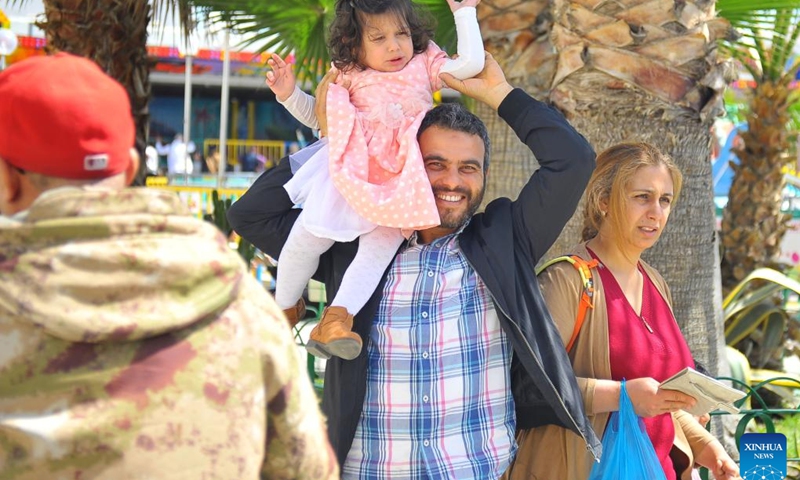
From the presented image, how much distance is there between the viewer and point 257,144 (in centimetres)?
2828

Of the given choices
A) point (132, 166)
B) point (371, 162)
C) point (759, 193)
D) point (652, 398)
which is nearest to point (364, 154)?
point (371, 162)

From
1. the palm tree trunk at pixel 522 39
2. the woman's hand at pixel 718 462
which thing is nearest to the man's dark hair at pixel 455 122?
the woman's hand at pixel 718 462

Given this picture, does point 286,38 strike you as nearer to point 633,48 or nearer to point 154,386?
point 633,48

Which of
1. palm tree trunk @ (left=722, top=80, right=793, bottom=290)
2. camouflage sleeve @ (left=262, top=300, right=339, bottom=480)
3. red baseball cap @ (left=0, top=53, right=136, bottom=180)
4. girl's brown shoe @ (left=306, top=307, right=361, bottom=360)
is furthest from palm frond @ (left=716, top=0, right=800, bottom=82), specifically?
red baseball cap @ (left=0, top=53, right=136, bottom=180)

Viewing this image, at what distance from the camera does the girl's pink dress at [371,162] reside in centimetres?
245

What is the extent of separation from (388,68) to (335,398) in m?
0.98

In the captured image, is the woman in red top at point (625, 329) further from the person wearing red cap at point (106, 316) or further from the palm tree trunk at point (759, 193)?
the palm tree trunk at point (759, 193)

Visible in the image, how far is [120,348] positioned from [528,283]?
1309mm

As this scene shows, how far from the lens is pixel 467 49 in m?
2.58

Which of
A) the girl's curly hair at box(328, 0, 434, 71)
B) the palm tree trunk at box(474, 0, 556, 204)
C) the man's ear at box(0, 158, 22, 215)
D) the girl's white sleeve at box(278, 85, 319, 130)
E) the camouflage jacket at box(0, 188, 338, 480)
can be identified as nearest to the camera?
the camouflage jacket at box(0, 188, 338, 480)

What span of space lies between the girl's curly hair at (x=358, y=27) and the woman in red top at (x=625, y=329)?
69 cm

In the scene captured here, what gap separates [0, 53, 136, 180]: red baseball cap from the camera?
4.46ft

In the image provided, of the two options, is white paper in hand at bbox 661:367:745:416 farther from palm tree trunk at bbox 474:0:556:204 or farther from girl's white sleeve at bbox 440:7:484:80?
palm tree trunk at bbox 474:0:556:204

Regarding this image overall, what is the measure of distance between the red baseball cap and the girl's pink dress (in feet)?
3.69
